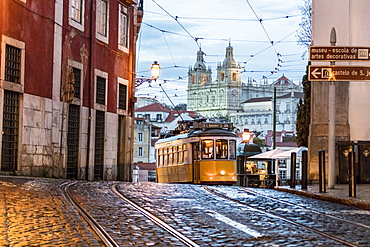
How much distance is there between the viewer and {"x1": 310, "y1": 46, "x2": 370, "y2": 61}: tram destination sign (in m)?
15.1

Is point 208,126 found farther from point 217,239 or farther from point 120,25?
point 217,239

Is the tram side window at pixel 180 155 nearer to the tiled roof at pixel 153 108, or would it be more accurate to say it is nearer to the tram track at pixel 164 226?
the tram track at pixel 164 226

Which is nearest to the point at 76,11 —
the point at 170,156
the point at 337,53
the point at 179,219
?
the point at 170,156

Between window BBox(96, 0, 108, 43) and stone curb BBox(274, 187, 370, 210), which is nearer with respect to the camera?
stone curb BBox(274, 187, 370, 210)

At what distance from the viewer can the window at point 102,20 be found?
24625 mm

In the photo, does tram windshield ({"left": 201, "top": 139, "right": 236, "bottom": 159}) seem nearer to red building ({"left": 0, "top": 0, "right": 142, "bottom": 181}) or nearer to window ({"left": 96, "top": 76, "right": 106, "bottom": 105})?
red building ({"left": 0, "top": 0, "right": 142, "bottom": 181})

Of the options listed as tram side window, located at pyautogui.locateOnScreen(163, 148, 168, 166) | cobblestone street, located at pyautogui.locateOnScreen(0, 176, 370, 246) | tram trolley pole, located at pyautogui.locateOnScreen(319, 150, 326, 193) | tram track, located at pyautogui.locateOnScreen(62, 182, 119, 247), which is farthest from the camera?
tram side window, located at pyautogui.locateOnScreen(163, 148, 168, 166)

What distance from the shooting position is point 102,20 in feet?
82.7

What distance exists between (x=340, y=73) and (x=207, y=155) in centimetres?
1232

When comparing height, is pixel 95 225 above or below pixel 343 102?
below

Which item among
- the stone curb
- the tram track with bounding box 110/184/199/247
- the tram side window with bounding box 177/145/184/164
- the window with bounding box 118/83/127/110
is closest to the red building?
the window with bounding box 118/83/127/110

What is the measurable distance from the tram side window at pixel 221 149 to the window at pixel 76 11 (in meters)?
7.30

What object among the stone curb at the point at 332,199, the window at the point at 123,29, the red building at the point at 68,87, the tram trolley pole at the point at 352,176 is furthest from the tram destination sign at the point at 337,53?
the window at the point at 123,29

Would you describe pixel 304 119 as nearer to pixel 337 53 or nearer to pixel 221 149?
pixel 221 149
